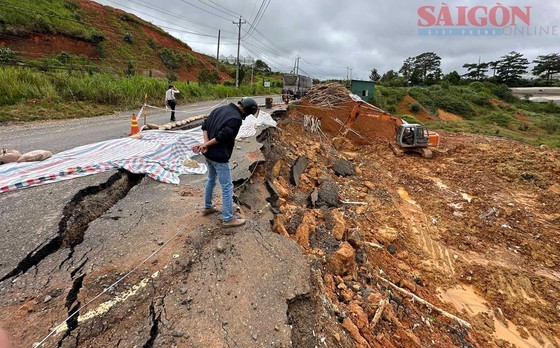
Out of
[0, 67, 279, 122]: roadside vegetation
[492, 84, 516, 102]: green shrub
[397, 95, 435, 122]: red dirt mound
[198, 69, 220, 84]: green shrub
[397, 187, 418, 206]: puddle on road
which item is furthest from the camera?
[492, 84, 516, 102]: green shrub

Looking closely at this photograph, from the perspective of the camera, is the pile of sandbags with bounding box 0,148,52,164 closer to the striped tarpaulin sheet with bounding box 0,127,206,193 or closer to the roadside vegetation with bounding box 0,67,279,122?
the striped tarpaulin sheet with bounding box 0,127,206,193

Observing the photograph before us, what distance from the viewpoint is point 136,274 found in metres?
2.41

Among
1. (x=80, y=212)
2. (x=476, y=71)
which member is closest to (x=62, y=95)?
(x=80, y=212)

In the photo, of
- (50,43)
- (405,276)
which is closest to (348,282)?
(405,276)

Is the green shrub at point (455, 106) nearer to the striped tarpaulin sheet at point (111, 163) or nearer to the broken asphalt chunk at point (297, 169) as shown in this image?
the broken asphalt chunk at point (297, 169)

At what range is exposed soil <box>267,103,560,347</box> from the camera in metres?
3.49

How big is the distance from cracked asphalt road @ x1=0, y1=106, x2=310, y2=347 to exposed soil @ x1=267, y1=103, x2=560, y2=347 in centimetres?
86

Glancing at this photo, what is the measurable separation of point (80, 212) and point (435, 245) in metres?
6.17

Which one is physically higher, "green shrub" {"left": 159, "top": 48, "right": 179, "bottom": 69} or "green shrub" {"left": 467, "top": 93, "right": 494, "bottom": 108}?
"green shrub" {"left": 159, "top": 48, "right": 179, "bottom": 69}

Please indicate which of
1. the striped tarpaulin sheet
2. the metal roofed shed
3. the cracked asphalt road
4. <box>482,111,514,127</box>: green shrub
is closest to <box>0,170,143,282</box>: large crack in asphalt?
the cracked asphalt road

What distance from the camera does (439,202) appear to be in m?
7.88

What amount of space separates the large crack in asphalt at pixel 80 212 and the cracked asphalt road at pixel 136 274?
12mm

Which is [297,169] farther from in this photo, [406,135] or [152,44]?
[152,44]

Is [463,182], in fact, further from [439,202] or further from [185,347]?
[185,347]
